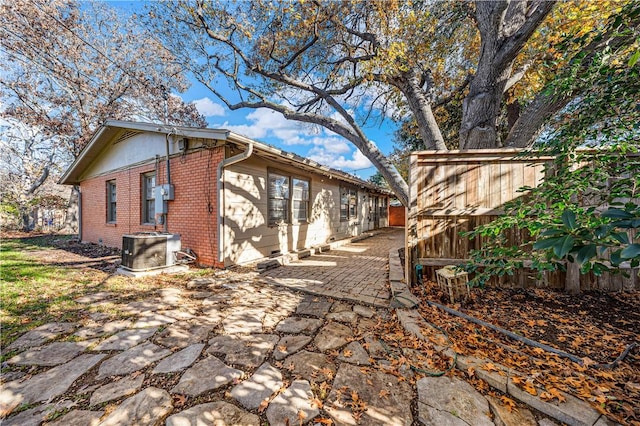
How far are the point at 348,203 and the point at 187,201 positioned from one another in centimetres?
686

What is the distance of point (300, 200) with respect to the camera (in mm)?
7758

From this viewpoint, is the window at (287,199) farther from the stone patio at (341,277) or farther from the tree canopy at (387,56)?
the tree canopy at (387,56)

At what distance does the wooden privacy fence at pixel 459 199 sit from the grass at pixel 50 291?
435cm

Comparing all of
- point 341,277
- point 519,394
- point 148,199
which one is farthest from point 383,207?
point 519,394

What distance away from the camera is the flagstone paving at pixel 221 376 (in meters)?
1.67

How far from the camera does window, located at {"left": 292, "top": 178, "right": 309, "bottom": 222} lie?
24.6 ft

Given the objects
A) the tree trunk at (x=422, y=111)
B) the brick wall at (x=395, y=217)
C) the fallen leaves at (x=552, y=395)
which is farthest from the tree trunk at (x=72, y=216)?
the brick wall at (x=395, y=217)

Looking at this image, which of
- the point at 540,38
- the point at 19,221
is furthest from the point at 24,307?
the point at 19,221

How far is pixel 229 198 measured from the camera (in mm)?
5344

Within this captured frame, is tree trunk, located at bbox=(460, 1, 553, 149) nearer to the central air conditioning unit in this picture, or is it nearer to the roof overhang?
the roof overhang

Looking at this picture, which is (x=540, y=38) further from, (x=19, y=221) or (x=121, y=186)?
(x=19, y=221)

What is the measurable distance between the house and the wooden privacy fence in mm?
3233

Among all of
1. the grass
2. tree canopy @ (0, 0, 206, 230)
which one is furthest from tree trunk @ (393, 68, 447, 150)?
tree canopy @ (0, 0, 206, 230)

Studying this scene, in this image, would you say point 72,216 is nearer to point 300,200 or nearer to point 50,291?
point 50,291
